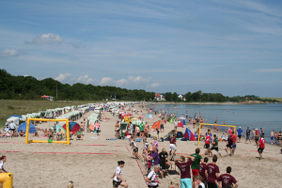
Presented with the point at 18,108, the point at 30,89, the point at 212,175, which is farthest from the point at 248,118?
the point at 30,89

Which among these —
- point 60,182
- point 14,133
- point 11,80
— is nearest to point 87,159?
point 60,182

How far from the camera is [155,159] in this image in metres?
8.12

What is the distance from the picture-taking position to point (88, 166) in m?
9.10

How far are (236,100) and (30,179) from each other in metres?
188

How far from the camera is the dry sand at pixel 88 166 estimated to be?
758 cm

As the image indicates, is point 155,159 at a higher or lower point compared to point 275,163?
higher

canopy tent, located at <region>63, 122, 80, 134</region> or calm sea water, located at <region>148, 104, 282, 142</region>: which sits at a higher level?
canopy tent, located at <region>63, 122, 80, 134</region>

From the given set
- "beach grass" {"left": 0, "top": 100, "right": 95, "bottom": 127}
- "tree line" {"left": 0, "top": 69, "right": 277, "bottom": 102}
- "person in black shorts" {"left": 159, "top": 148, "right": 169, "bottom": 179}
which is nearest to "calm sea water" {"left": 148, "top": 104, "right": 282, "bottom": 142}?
"person in black shorts" {"left": 159, "top": 148, "right": 169, "bottom": 179}

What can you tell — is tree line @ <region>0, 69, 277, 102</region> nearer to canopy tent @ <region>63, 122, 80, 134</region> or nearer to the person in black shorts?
canopy tent @ <region>63, 122, 80, 134</region>

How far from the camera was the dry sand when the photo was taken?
24.9 ft

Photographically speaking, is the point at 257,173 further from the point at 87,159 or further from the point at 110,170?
the point at 87,159

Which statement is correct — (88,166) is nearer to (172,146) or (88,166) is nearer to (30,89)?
(172,146)

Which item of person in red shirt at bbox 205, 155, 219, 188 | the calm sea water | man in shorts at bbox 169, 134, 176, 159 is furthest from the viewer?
the calm sea water

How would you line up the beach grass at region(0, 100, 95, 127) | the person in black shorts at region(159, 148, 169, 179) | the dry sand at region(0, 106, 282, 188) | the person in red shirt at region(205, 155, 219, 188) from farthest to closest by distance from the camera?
the beach grass at region(0, 100, 95, 127) → the person in black shorts at region(159, 148, 169, 179) → the dry sand at region(0, 106, 282, 188) → the person in red shirt at region(205, 155, 219, 188)
